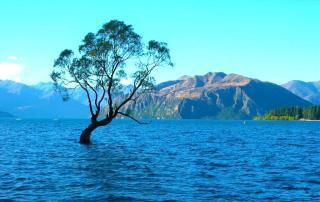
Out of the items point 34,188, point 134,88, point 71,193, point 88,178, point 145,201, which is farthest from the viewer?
point 134,88

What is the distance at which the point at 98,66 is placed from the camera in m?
79.5

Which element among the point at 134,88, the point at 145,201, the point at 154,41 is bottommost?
the point at 145,201

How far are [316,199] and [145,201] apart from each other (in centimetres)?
1149

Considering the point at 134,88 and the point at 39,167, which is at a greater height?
the point at 134,88

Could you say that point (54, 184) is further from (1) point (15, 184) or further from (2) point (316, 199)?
(2) point (316, 199)

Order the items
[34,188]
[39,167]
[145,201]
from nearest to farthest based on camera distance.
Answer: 1. [145,201]
2. [34,188]
3. [39,167]

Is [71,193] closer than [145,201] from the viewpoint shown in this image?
No

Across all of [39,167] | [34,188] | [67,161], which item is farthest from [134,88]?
[34,188]

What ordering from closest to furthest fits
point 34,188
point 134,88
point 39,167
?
1. point 34,188
2. point 39,167
3. point 134,88

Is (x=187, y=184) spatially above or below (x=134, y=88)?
below

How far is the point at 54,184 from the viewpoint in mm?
35312

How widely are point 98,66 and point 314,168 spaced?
145 feet

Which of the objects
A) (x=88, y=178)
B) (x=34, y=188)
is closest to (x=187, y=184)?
(x=88, y=178)

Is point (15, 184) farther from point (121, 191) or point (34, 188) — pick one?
point (121, 191)
